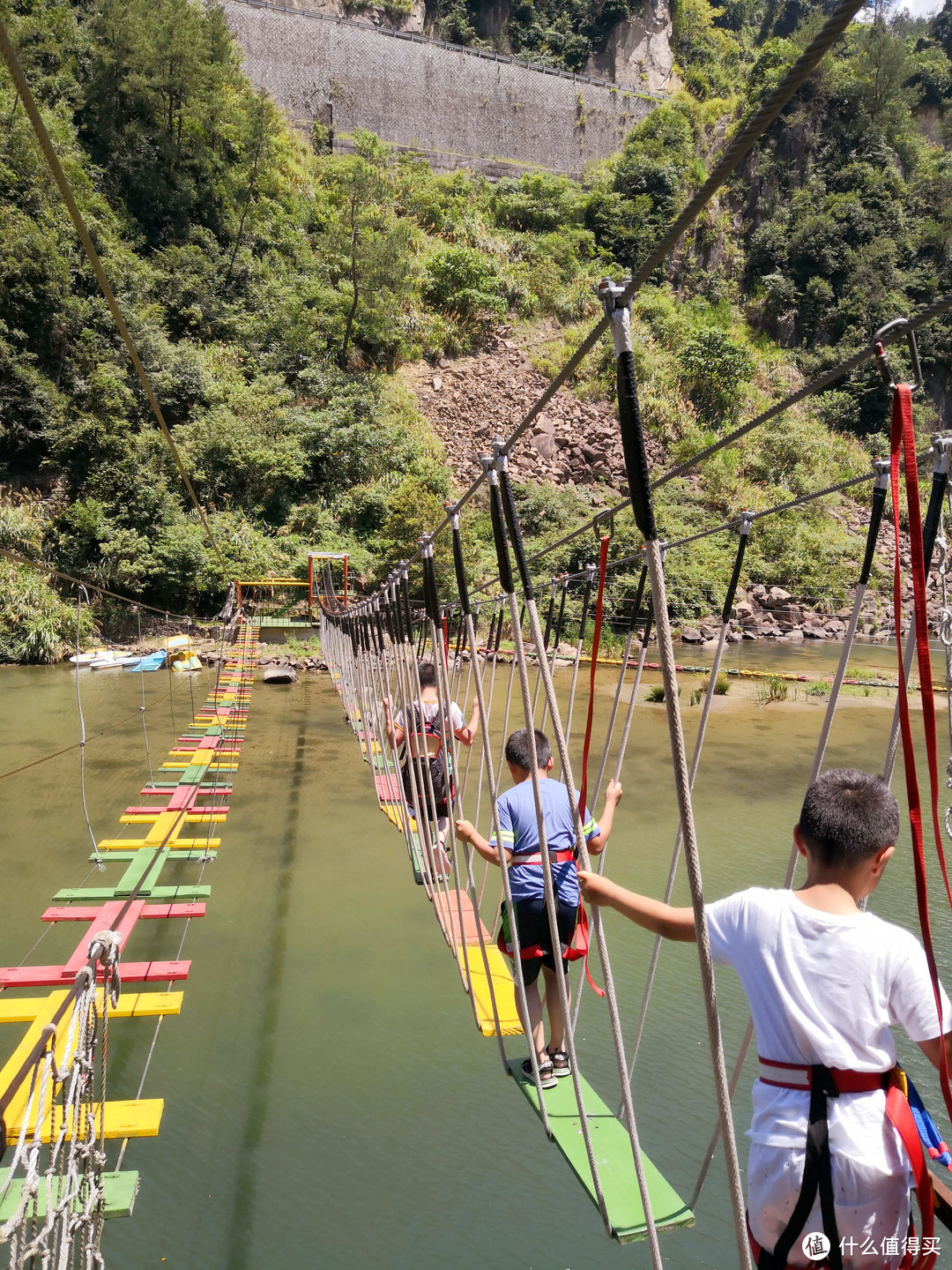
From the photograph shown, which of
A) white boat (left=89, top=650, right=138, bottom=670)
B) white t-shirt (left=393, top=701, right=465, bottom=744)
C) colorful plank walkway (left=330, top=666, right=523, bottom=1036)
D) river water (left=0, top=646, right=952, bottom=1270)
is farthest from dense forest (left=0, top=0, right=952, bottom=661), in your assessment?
colorful plank walkway (left=330, top=666, right=523, bottom=1036)

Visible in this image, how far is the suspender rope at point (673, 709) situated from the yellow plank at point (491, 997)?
113 cm

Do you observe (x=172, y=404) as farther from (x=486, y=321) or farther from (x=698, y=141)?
(x=698, y=141)

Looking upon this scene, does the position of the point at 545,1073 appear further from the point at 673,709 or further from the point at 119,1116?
the point at 673,709

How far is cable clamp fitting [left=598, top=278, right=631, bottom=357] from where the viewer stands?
873mm

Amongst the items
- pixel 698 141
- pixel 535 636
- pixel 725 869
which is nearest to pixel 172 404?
pixel 725 869

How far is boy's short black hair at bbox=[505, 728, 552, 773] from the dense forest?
9.86m

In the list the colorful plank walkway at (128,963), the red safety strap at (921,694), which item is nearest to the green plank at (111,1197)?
the colorful plank walkway at (128,963)

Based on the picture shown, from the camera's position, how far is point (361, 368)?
52.9ft

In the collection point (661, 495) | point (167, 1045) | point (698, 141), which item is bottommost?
point (167, 1045)

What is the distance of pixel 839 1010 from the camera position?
86 centimetres

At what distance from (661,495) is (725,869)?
1099 cm

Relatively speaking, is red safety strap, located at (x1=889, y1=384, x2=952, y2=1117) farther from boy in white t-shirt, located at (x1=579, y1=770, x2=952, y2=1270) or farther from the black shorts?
the black shorts

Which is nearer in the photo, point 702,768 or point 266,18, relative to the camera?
point 702,768

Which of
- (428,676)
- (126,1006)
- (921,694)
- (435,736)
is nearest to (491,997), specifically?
(126,1006)
